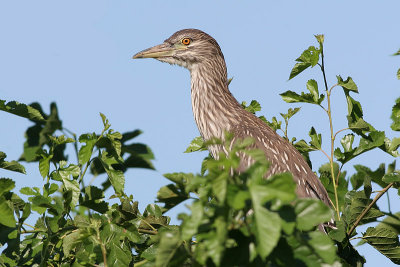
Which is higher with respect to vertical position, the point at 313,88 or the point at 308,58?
the point at 308,58

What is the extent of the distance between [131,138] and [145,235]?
1.16m

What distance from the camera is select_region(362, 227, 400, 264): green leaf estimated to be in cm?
473

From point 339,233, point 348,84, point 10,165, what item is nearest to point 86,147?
point 10,165

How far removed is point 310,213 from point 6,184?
1.96 meters

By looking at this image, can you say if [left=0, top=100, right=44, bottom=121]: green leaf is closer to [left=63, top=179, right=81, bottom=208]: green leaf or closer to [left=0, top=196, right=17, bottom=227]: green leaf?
[left=0, top=196, right=17, bottom=227]: green leaf

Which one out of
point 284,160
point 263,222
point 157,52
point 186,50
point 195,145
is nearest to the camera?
point 263,222

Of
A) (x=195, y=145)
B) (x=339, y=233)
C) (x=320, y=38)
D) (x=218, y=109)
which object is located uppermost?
(x=320, y=38)

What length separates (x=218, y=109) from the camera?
7.73m

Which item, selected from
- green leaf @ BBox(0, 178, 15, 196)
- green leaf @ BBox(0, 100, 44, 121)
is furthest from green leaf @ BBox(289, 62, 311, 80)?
green leaf @ BBox(0, 178, 15, 196)

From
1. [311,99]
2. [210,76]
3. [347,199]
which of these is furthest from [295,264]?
[210,76]

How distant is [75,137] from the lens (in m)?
4.01

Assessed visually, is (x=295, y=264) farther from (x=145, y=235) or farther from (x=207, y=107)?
(x=207, y=107)

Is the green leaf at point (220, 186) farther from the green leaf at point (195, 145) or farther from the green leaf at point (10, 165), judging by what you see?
the green leaf at point (195, 145)

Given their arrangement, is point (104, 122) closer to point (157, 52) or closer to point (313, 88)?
point (313, 88)
